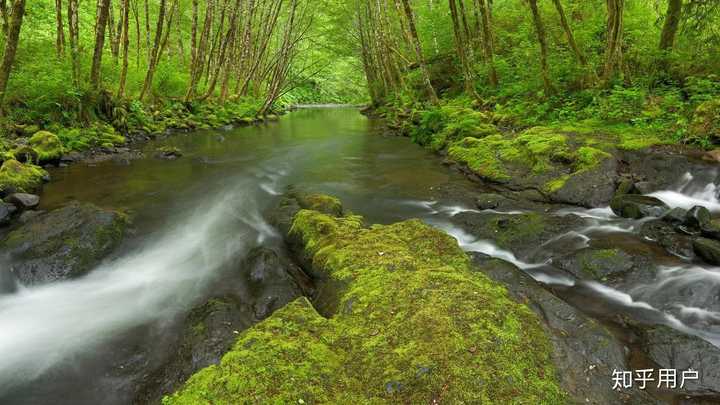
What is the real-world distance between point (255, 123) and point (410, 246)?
73.9ft

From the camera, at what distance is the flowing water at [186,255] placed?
12.7ft

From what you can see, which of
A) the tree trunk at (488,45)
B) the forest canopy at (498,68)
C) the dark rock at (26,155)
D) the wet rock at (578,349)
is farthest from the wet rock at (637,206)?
the dark rock at (26,155)

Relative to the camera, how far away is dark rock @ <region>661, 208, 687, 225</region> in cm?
571

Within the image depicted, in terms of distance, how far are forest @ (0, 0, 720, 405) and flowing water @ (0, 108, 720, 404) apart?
33mm

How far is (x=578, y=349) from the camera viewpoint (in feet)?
10.4

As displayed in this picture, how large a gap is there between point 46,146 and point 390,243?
10.1m

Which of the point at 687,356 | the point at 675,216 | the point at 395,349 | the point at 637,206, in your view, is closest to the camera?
the point at 395,349

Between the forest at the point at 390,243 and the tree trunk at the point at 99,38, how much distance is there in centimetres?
8

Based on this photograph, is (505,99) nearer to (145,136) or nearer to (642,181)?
(642,181)

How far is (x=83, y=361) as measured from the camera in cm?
381

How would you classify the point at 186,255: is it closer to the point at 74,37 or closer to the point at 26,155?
the point at 26,155

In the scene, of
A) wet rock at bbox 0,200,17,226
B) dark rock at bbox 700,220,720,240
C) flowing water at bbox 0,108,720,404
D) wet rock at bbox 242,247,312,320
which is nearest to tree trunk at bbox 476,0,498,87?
flowing water at bbox 0,108,720,404

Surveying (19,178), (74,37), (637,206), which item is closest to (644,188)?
(637,206)

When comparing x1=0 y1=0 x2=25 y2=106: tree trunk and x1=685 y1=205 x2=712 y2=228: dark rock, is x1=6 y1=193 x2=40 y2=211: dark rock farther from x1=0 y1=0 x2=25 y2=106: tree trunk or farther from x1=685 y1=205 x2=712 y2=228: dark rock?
x1=685 y1=205 x2=712 y2=228: dark rock
